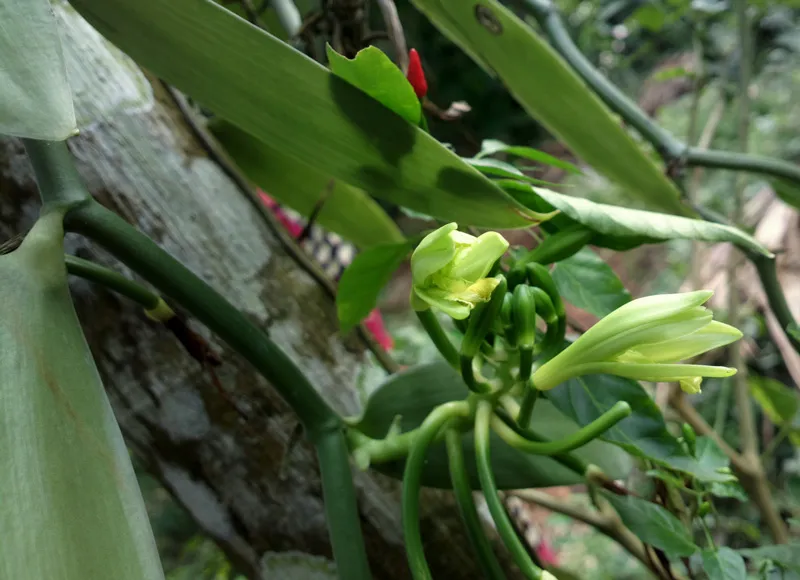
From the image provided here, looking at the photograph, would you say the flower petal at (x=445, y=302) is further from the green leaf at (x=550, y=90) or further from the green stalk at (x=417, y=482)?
the green leaf at (x=550, y=90)

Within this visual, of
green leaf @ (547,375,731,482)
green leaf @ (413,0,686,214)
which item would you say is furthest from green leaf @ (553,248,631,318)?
green leaf @ (413,0,686,214)

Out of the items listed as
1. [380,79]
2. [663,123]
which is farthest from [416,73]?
[663,123]

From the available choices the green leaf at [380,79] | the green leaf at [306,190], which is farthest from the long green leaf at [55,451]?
the green leaf at [306,190]

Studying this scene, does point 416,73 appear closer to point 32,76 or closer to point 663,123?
point 32,76

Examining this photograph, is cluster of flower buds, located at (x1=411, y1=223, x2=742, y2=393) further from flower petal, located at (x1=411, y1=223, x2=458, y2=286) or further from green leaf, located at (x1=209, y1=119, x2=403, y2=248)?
green leaf, located at (x1=209, y1=119, x2=403, y2=248)

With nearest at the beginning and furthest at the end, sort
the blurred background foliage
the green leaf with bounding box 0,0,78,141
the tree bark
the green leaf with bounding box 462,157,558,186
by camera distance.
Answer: the green leaf with bounding box 0,0,78,141, the green leaf with bounding box 462,157,558,186, the tree bark, the blurred background foliage
